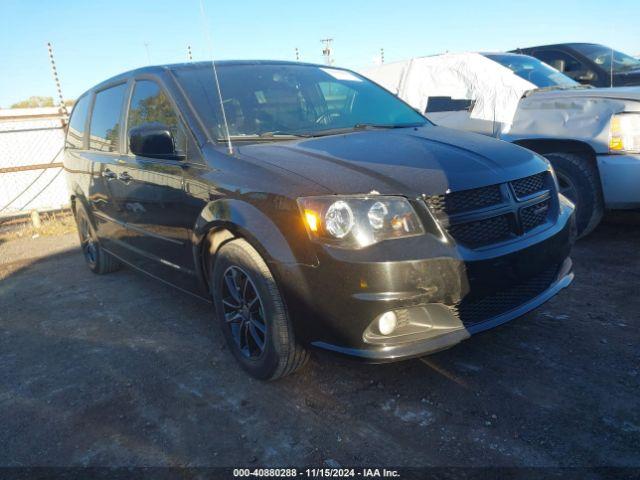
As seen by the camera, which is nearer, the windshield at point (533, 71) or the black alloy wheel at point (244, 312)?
the black alloy wheel at point (244, 312)

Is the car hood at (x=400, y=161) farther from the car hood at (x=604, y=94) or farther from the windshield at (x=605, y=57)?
the windshield at (x=605, y=57)

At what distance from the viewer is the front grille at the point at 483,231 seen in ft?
7.39

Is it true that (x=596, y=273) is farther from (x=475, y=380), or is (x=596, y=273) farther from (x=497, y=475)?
(x=497, y=475)

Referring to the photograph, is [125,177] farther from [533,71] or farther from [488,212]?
[533,71]

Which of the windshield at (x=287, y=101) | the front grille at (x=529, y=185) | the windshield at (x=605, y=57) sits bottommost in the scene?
the front grille at (x=529, y=185)

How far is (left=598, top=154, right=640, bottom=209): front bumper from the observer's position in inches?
159

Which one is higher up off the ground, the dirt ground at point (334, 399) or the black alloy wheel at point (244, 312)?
the black alloy wheel at point (244, 312)

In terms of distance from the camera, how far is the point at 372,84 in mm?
3930

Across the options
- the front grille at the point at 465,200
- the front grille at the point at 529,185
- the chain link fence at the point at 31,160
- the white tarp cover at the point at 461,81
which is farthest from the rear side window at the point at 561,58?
the chain link fence at the point at 31,160

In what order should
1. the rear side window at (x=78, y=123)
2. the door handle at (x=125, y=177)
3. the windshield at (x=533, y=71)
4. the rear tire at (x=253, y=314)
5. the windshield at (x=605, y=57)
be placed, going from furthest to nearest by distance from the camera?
the windshield at (x=605, y=57) < the windshield at (x=533, y=71) < the rear side window at (x=78, y=123) < the door handle at (x=125, y=177) < the rear tire at (x=253, y=314)

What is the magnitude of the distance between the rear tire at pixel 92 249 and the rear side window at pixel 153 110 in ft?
4.98

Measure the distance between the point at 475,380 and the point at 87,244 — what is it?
418cm

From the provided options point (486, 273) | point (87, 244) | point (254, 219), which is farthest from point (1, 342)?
point (486, 273)

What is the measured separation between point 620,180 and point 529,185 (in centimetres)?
203
